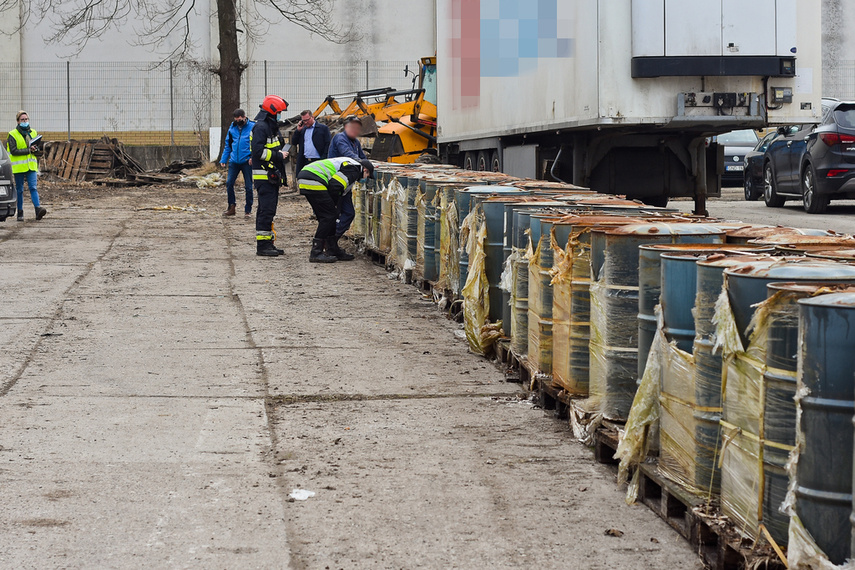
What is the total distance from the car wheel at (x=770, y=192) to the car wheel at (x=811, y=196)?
152 cm

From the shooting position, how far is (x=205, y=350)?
7.70 metres

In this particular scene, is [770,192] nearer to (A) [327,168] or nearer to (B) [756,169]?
(B) [756,169]

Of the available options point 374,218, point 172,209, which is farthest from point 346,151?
point 172,209

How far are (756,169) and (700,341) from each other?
1734 cm

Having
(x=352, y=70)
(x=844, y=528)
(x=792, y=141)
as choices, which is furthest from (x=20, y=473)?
(x=352, y=70)

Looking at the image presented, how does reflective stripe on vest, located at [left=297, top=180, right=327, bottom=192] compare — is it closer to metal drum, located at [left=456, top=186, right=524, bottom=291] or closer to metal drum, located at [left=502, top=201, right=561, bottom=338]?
metal drum, located at [left=456, top=186, right=524, bottom=291]

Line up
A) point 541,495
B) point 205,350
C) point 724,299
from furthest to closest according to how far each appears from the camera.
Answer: point 205,350 → point 541,495 → point 724,299

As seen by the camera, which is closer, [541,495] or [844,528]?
[844,528]

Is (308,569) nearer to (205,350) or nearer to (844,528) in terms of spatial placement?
(844,528)

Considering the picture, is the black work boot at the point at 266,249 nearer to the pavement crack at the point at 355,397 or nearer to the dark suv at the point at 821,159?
the pavement crack at the point at 355,397

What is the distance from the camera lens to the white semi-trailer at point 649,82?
12664 millimetres

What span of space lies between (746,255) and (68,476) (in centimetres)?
290

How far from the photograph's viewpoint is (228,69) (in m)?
29.7

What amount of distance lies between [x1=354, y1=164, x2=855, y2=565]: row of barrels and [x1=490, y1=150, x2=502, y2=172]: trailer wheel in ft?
32.3
